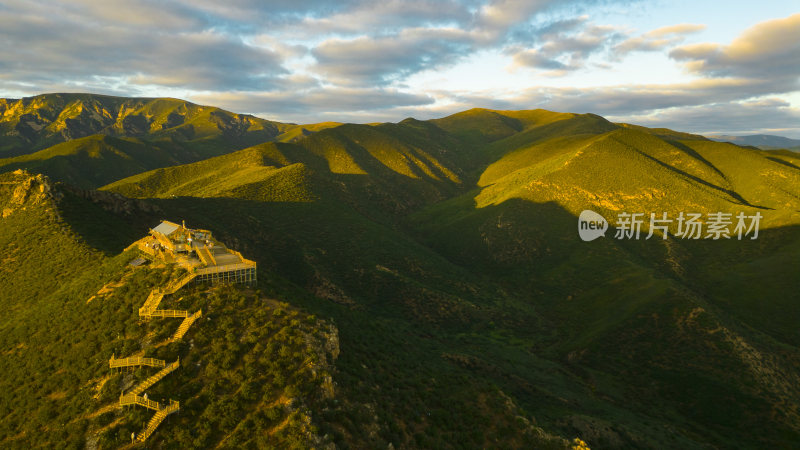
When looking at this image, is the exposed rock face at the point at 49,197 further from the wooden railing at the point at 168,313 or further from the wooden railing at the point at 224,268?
the wooden railing at the point at 168,313

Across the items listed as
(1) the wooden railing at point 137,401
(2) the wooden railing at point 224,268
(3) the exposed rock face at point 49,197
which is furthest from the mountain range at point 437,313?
(2) the wooden railing at point 224,268

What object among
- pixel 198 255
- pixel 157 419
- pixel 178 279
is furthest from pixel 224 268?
pixel 157 419

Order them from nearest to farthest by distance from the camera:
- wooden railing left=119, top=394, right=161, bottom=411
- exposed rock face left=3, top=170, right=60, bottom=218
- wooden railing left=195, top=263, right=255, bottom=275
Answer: wooden railing left=119, top=394, right=161, bottom=411
wooden railing left=195, top=263, right=255, bottom=275
exposed rock face left=3, top=170, right=60, bottom=218

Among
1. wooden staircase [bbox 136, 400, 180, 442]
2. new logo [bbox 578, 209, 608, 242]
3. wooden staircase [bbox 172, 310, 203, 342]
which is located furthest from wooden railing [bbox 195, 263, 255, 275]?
new logo [bbox 578, 209, 608, 242]

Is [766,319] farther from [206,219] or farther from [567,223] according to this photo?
[206,219]

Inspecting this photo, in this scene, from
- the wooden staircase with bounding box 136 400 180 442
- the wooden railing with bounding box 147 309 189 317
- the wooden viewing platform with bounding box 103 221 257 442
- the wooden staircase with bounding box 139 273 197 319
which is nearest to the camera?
the wooden staircase with bounding box 136 400 180 442

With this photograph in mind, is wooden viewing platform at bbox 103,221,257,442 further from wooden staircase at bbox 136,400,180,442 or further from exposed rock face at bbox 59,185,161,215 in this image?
exposed rock face at bbox 59,185,161,215
